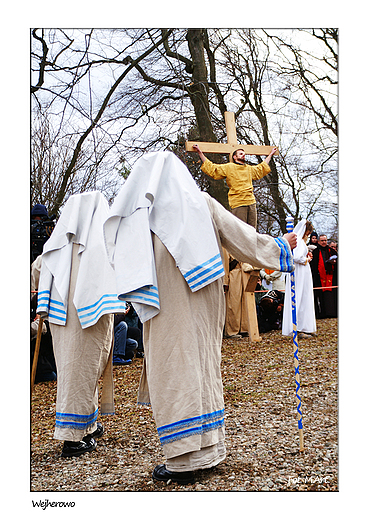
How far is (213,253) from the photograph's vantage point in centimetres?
274

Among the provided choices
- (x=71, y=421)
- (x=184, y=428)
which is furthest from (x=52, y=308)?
(x=184, y=428)

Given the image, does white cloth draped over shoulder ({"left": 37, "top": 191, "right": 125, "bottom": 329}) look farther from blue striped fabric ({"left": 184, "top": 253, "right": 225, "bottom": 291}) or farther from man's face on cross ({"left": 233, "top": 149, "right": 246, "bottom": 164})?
man's face on cross ({"left": 233, "top": 149, "right": 246, "bottom": 164})

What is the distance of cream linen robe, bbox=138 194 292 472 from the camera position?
8.66 ft

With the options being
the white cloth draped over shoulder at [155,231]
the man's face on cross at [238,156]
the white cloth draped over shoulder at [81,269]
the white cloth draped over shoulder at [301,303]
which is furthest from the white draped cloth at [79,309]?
the white cloth draped over shoulder at [301,303]

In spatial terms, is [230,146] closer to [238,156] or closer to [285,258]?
[238,156]

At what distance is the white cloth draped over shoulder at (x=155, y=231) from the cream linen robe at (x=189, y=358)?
83mm

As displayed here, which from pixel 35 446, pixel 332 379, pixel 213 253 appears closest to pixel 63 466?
pixel 35 446

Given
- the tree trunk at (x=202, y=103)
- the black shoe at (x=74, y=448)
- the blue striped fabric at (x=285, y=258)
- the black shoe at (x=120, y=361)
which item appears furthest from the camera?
the tree trunk at (x=202, y=103)

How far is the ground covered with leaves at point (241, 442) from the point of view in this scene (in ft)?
8.98

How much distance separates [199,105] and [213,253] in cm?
679

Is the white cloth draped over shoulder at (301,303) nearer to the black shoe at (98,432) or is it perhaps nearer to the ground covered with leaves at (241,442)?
the ground covered with leaves at (241,442)

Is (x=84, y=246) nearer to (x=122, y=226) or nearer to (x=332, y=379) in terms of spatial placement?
(x=122, y=226)

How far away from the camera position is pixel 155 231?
2826 mm

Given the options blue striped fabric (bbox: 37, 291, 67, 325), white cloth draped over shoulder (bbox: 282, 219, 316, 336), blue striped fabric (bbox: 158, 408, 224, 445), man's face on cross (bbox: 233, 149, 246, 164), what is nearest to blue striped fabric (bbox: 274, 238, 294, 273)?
blue striped fabric (bbox: 158, 408, 224, 445)
